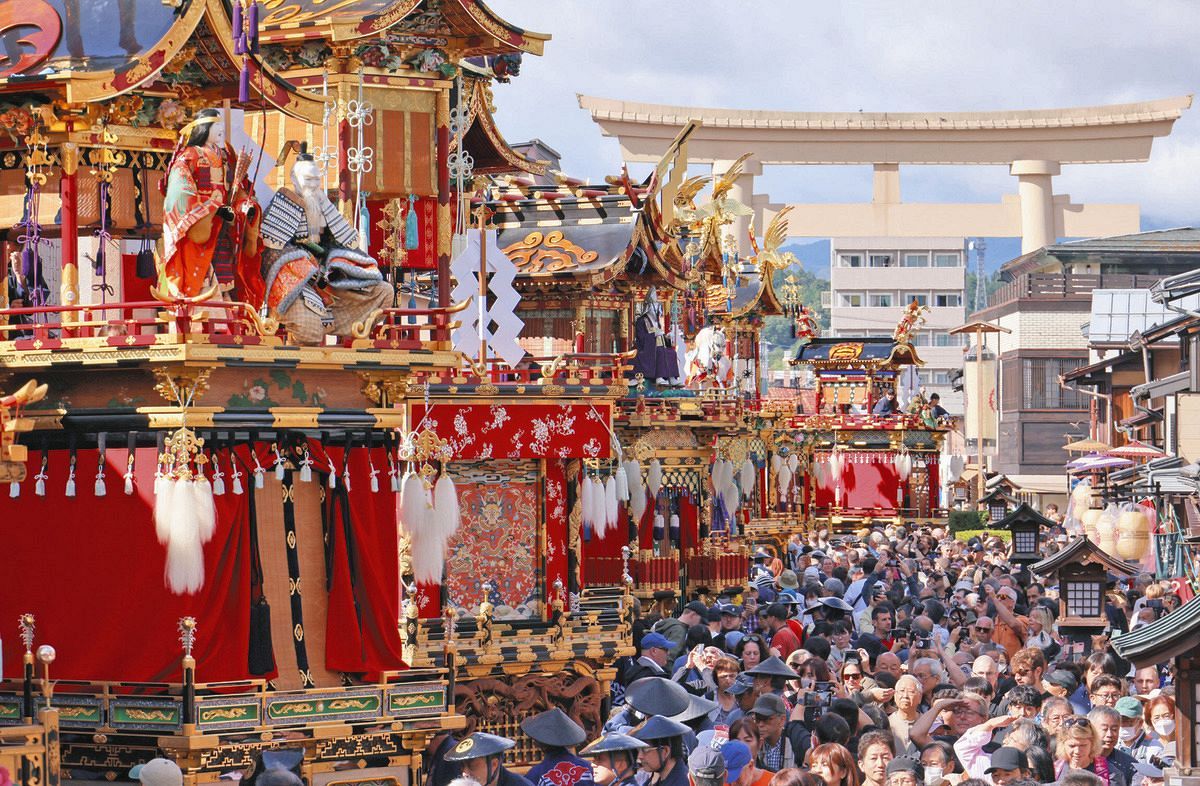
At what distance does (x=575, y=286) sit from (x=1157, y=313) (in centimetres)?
2508

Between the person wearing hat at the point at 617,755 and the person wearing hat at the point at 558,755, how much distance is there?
0.69m

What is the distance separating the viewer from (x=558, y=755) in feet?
42.4

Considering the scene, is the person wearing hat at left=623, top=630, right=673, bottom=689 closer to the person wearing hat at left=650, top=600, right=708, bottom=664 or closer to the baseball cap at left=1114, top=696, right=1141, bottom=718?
the person wearing hat at left=650, top=600, right=708, bottom=664

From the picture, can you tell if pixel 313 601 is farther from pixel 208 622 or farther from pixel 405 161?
pixel 405 161

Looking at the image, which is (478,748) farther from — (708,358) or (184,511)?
(708,358)

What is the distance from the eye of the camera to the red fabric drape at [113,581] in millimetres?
13711

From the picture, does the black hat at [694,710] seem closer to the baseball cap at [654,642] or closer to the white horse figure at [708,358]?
the baseball cap at [654,642]

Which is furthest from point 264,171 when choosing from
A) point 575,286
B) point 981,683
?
point 575,286

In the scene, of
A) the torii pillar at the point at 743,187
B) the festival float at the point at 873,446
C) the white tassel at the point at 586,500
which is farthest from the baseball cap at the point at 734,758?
the torii pillar at the point at 743,187

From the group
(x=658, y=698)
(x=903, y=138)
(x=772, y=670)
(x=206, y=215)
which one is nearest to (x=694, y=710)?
(x=658, y=698)

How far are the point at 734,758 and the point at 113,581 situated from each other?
4.63m

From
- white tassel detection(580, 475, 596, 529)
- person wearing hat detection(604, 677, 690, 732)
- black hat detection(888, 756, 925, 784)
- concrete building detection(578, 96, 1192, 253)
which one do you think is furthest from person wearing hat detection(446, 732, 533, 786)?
concrete building detection(578, 96, 1192, 253)

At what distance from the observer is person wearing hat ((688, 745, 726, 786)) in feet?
37.7

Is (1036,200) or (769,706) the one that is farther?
(1036,200)
